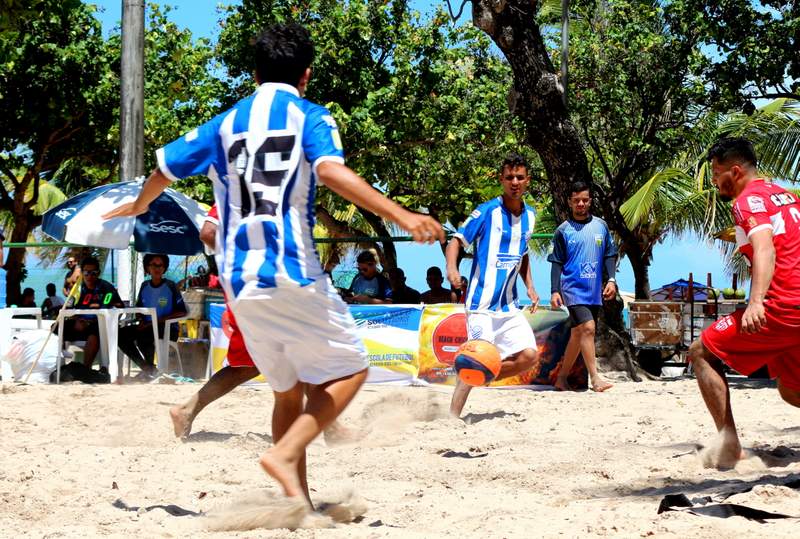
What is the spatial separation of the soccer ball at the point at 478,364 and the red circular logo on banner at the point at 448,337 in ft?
13.2

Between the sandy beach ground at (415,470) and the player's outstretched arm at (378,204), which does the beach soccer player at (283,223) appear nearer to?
the player's outstretched arm at (378,204)

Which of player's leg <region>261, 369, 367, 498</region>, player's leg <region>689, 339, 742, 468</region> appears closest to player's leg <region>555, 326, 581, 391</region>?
player's leg <region>689, 339, 742, 468</region>

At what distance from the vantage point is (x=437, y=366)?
33.6ft

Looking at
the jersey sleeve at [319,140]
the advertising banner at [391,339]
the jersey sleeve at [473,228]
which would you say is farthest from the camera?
the advertising banner at [391,339]

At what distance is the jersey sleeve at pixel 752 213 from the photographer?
182 inches

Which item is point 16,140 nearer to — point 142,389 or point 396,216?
point 142,389

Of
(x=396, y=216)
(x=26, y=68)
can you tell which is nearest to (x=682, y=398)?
(x=396, y=216)

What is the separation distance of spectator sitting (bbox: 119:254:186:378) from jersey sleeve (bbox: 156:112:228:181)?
7508mm

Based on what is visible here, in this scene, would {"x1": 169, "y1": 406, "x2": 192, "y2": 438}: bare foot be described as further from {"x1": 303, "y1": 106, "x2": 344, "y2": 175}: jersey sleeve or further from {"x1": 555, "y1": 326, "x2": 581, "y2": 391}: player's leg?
{"x1": 555, "y1": 326, "x2": 581, "y2": 391}: player's leg

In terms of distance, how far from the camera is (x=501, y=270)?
6957 mm

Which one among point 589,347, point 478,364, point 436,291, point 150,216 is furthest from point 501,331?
point 150,216

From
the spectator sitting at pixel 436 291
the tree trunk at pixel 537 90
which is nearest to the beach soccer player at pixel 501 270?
the spectator sitting at pixel 436 291

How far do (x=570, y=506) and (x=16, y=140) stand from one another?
823 inches

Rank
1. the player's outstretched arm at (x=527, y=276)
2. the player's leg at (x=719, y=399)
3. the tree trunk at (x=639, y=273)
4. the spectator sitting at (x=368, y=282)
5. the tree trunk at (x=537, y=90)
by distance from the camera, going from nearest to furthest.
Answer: the player's leg at (x=719, y=399), the player's outstretched arm at (x=527, y=276), the tree trunk at (x=537, y=90), the spectator sitting at (x=368, y=282), the tree trunk at (x=639, y=273)
